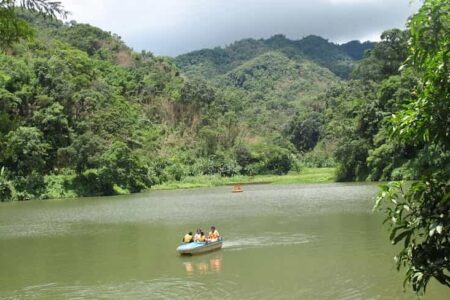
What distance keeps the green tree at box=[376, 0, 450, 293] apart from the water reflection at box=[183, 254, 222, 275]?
530 inches

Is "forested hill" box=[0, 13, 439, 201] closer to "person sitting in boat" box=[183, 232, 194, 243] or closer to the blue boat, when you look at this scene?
the blue boat

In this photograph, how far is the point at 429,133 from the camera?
4305 millimetres

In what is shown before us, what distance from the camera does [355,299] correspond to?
12930 millimetres

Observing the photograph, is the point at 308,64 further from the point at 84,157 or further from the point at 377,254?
the point at 377,254

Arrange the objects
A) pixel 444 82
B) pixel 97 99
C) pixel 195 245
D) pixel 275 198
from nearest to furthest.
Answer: pixel 444 82
pixel 195 245
pixel 275 198
pixel 97 99

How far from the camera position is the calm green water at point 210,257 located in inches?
578

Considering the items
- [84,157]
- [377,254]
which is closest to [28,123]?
[84,157]

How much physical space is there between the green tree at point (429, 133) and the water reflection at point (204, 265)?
44.2 ft

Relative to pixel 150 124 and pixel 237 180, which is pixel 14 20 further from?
pixel 150 124

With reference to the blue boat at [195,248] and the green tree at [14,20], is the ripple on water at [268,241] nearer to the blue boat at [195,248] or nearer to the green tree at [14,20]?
the blue boat at [195,248]

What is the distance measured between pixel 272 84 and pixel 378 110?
102m

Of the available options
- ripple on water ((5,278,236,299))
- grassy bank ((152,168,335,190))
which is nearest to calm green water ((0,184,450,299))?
ripple on water ((5,278,236,299))

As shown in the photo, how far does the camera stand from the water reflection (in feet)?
57.1

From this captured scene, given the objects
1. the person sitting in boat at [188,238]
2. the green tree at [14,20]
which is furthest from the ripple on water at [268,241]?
the green tree at [14,20]
